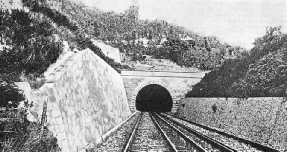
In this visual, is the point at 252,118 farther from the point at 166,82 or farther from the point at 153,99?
the point at 153,99

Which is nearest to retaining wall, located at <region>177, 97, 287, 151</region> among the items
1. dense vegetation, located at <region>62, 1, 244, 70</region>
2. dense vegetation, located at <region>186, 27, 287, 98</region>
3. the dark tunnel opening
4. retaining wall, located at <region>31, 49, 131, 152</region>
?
dense vegetation, located at <region>186, 27, 287, 98</region>

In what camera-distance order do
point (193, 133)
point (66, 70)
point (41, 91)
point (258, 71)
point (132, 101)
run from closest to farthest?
point (41, 91) < point (66, 70) < point (193, 133) < point (258, 71) < point (132, 101)

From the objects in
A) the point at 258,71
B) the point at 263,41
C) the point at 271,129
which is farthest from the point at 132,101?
the point at 271,129

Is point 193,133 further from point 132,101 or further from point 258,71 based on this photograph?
point 132,101

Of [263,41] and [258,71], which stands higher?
[263,41]

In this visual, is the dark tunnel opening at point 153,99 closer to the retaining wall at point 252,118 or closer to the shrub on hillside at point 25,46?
the retaining wall at point 252,118

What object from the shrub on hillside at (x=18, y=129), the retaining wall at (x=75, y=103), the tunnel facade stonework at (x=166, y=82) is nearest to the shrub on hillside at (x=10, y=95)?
the shrub on hillside at (x=18, y=129)

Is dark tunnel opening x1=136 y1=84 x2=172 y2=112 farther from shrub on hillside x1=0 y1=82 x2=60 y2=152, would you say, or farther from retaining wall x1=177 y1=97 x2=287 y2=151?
shrub on hillside x1=0 y1=82 x2=60 y2=152
